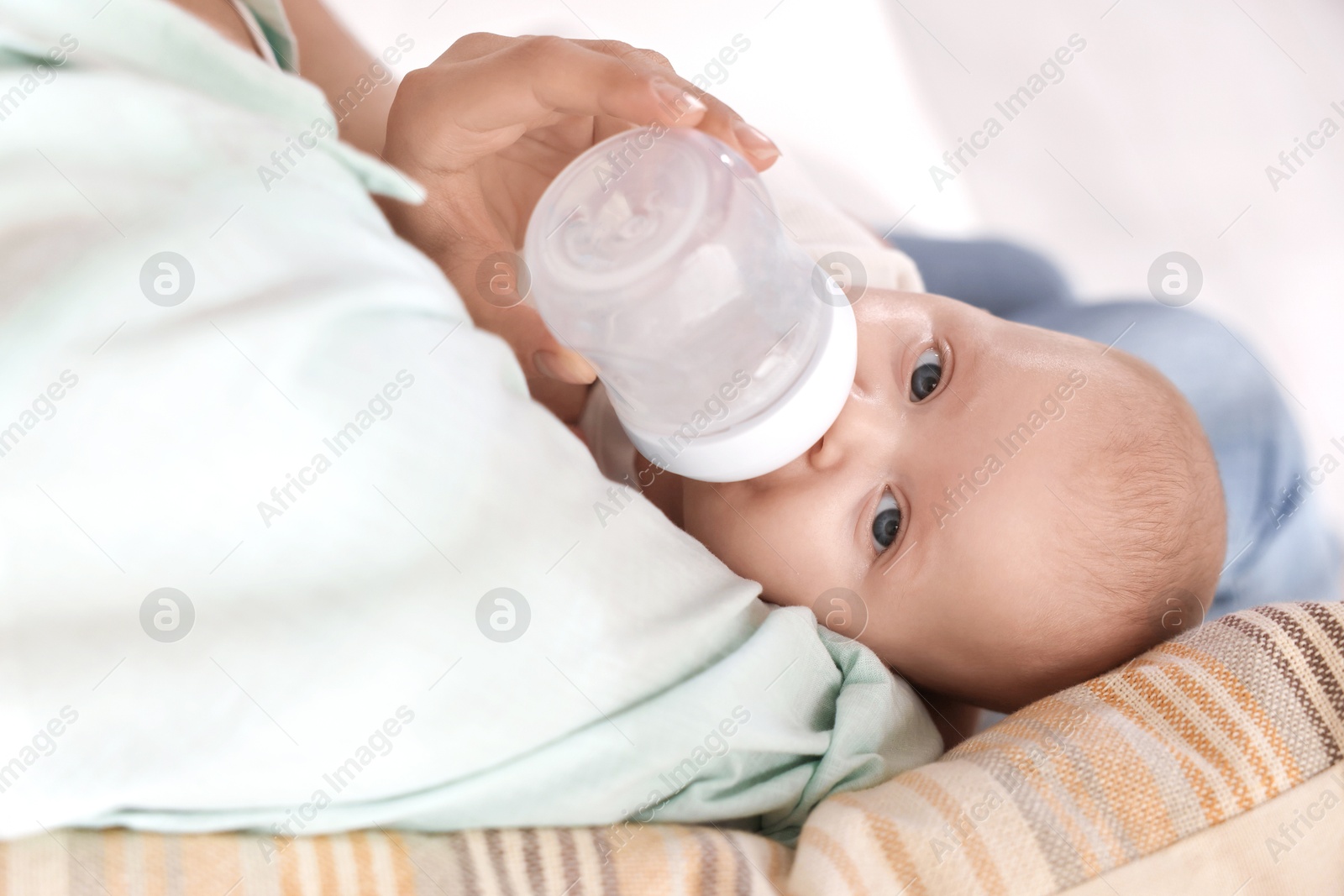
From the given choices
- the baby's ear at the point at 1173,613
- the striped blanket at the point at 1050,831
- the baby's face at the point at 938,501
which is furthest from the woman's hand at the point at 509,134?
A: the baby's ear at the point at 1173,613

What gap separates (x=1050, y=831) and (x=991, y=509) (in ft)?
0.85

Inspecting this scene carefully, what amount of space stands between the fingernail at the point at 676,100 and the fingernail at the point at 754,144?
0.04m

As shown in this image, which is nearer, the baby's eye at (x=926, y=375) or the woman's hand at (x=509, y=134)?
the woman's hand at (x=509, y=134)

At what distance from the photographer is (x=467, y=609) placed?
21.7 inches

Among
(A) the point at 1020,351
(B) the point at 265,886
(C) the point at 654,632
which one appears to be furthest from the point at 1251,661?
(B) the point at 265,886

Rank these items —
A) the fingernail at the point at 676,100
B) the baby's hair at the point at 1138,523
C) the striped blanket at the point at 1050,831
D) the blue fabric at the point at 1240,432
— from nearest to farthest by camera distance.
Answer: the striped blanket at the point at 1050,831 → the fingernail at the point at 676,100 → the baby's hair at the point at 1138,523 → the blue fabric at the point at 1240,432

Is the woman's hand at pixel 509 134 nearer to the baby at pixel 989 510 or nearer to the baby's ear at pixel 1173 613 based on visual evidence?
the baby at pixel 989 510

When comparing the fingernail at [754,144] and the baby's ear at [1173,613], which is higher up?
the fingernail at [754,144]

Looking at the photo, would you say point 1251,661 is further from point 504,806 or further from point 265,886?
point 265,886

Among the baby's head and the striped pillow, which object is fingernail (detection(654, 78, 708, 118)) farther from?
the striped pillow

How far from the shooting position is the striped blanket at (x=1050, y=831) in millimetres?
515

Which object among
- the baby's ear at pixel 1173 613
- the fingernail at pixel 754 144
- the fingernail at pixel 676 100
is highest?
the fingernail at pixel 754 144

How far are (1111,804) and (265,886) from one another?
1.68 feet

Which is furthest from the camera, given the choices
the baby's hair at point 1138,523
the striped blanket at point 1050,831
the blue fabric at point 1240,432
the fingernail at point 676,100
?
the blue fabric at point 1240,432
